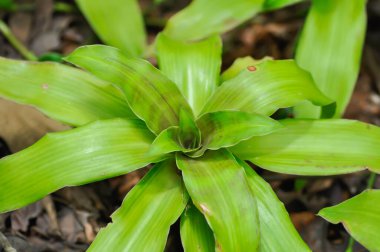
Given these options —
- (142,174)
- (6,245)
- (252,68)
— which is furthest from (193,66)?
(6,245)

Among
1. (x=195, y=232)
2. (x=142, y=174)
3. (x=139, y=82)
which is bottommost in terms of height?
(x=142, y=174)

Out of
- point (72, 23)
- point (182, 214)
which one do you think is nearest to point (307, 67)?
point (182, 214)

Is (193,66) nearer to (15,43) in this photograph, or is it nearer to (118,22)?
(118,22)

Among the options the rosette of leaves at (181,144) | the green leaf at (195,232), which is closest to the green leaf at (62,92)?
the rosette of leaves at (181,144)

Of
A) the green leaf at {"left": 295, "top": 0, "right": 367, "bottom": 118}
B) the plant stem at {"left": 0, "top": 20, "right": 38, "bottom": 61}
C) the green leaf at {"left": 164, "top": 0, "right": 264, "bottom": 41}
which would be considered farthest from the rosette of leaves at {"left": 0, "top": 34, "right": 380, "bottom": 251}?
the plant stem at {"left": 0, "top": 20, "right": 38, "bottom": 61}

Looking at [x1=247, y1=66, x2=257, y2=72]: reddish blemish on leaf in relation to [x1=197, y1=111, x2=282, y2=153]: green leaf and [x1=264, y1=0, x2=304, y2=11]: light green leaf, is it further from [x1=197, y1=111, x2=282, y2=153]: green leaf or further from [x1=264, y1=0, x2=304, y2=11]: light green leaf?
[x1=264, y1=0, x2=304, y2=11]: light green leaf

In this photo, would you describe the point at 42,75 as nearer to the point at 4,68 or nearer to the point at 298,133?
the point at 4,68
